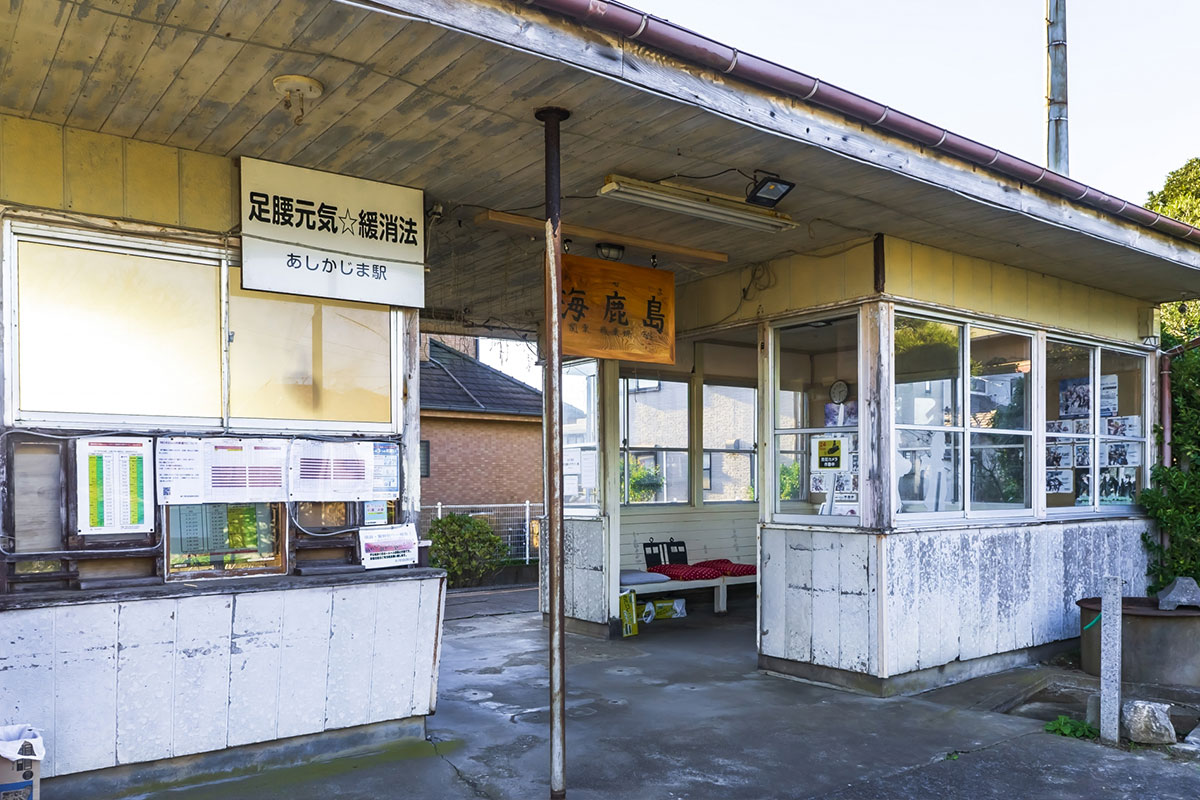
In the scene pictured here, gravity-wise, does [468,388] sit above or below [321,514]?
above

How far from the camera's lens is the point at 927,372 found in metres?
7.06

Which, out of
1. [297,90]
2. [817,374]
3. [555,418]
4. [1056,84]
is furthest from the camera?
[1056,84]

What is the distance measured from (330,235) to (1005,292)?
5478mm

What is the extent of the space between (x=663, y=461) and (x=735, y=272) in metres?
3.18

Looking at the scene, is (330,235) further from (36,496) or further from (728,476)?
(728,476)

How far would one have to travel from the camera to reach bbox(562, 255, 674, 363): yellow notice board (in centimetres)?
664

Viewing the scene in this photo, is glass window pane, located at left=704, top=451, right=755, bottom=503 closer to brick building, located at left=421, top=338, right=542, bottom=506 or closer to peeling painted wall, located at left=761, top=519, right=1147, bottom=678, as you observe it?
peeling painted wall, located at left=761, top=519, right=1147, bottom=678

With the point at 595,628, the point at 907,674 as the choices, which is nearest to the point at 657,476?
the point at 595,628

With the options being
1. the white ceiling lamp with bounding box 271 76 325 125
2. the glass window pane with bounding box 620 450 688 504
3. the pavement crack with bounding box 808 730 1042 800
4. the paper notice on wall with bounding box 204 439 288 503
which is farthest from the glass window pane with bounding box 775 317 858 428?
the white ceiling lamp with bounding box 271 76 325 125

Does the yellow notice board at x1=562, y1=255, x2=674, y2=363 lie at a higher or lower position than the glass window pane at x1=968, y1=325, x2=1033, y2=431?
higher

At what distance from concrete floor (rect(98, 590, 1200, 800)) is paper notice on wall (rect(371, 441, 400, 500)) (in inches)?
58.3

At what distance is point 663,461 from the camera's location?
10.4 meters

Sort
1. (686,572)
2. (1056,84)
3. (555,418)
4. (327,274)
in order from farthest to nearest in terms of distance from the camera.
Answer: (1056,84), (686,572), (327,274), (555,418)

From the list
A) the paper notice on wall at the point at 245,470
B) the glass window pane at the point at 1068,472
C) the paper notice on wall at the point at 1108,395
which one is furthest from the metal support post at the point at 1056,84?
the paper notice on wall at the point at 245,470
